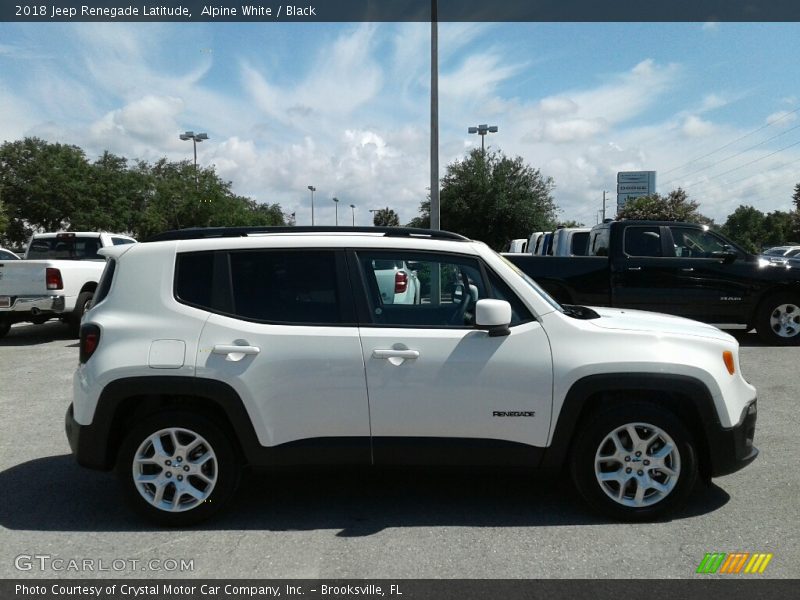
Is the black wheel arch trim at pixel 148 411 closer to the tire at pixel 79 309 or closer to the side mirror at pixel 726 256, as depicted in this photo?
the tire at pixel 79 309

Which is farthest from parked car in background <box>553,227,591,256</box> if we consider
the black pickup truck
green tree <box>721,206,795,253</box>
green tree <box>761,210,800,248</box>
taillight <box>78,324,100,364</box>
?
green tree <box>721,206,795,253</box>

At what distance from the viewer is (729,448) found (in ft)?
13.7

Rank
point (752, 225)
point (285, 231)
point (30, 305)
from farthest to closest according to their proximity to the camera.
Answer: point (752, 225) < point (30, 305) < point (285, 231)

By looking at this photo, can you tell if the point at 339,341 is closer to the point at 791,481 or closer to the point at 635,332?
the point at 635,332

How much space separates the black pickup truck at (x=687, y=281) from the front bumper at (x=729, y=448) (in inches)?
277

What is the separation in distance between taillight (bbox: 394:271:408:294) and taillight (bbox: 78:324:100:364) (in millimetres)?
1796

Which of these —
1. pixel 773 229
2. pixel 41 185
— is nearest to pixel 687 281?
pixel 41 185

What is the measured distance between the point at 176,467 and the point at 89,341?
2.91 feet

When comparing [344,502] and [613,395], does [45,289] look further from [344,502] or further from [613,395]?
[613,395]

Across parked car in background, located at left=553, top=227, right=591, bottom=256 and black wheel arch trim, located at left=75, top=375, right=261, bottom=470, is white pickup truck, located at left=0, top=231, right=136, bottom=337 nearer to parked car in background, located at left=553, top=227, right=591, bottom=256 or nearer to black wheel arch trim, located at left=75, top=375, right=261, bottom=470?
black wheel arch trim, located at left=75, top=375, right=261, bottom=470

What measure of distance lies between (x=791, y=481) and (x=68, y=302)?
11.0 m

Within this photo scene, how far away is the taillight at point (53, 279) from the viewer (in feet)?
39.0

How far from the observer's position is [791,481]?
4922 millimetres

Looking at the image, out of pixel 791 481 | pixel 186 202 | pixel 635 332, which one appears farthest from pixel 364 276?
pixel 186 202
